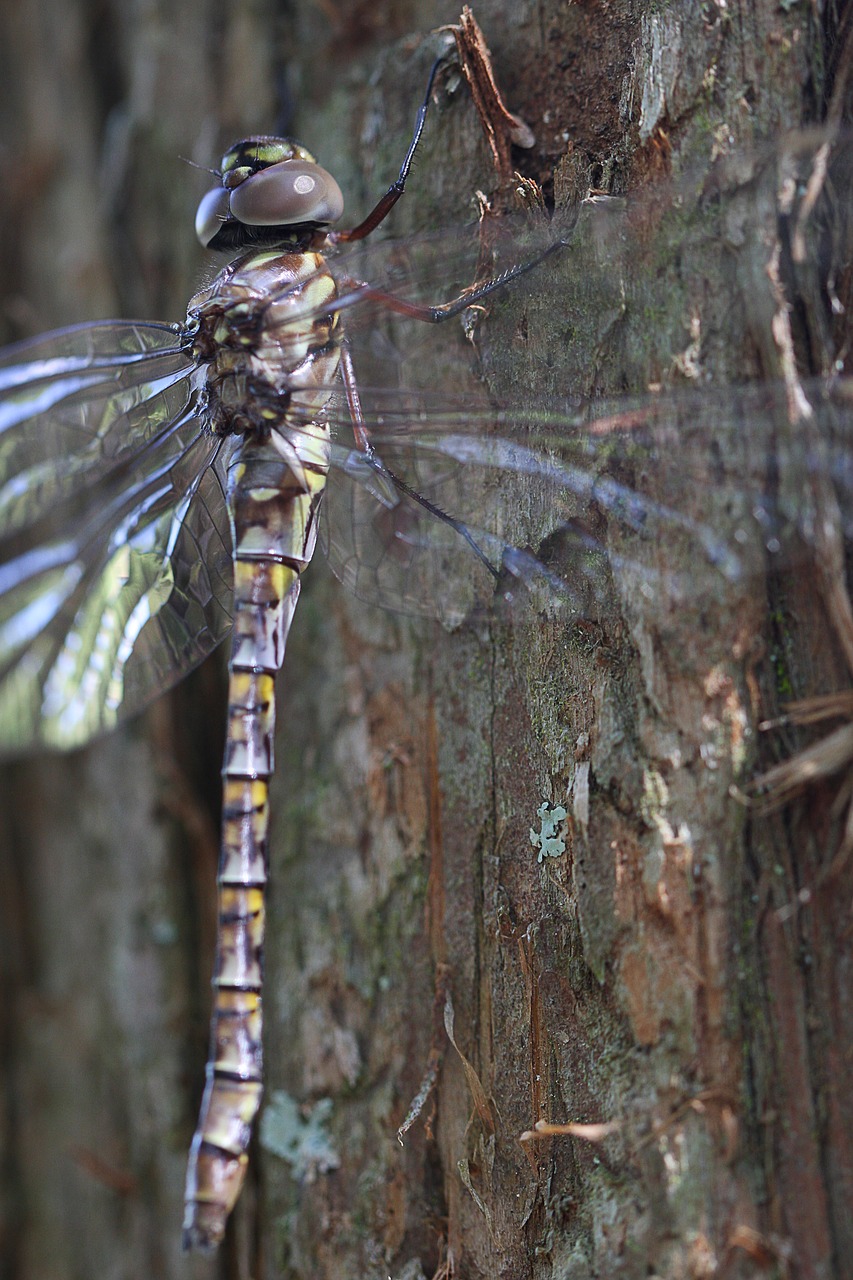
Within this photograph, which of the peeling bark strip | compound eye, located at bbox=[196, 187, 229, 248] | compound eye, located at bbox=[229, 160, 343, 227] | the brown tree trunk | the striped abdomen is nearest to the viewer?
the brown tree trunk

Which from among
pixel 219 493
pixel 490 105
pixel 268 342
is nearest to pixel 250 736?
pixel 219 493

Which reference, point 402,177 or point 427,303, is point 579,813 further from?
point 402,177

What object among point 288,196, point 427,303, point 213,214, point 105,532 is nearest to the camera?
point 427,303

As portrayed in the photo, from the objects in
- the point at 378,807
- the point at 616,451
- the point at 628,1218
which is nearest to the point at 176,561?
the point at 378,807

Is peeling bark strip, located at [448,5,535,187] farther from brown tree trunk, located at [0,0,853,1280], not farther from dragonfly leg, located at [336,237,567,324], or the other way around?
dragonfly leg, located at [336,237,567,324]

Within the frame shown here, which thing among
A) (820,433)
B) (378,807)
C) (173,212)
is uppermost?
(173,212)

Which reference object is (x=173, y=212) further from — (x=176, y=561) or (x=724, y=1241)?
(x=724, y=1241)

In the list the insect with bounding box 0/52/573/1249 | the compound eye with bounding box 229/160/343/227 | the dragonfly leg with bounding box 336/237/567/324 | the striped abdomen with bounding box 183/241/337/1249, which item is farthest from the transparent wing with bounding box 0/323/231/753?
the dragonfly leg with bounding box 336/237/567/324
